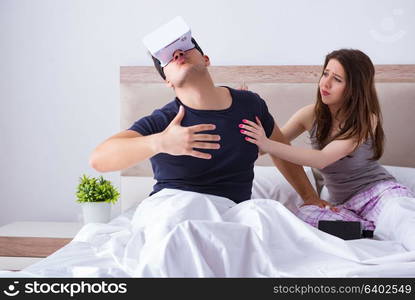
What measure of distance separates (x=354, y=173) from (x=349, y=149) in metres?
0.19

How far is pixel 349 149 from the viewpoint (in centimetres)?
226

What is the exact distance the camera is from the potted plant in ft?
9.59

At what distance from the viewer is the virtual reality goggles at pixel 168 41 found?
6.26ft

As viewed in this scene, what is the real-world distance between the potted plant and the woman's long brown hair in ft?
3.85

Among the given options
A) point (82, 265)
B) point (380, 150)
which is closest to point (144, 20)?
point (380, 150)

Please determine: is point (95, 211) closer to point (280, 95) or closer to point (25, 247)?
point (25, 247)

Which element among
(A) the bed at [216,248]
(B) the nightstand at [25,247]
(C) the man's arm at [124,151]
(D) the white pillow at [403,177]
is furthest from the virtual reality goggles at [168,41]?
(B) the nightstand at [25,247]

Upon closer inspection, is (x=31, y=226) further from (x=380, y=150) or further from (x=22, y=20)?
(x=380, y=150)

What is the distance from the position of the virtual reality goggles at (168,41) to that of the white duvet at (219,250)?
1.57 ft

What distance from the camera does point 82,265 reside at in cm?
158

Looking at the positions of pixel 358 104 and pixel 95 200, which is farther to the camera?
pixel 95 200

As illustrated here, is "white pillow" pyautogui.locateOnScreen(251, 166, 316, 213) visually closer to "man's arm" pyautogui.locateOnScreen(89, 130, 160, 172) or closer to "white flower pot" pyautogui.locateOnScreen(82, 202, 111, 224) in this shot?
"white flower pot" pyautogui.locateOnScreen(82, 202, 111, 224)

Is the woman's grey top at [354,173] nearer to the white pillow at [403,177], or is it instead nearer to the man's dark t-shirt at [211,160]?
the white pillow at [403,177]

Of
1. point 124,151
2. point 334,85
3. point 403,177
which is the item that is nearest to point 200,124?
point 124,151
